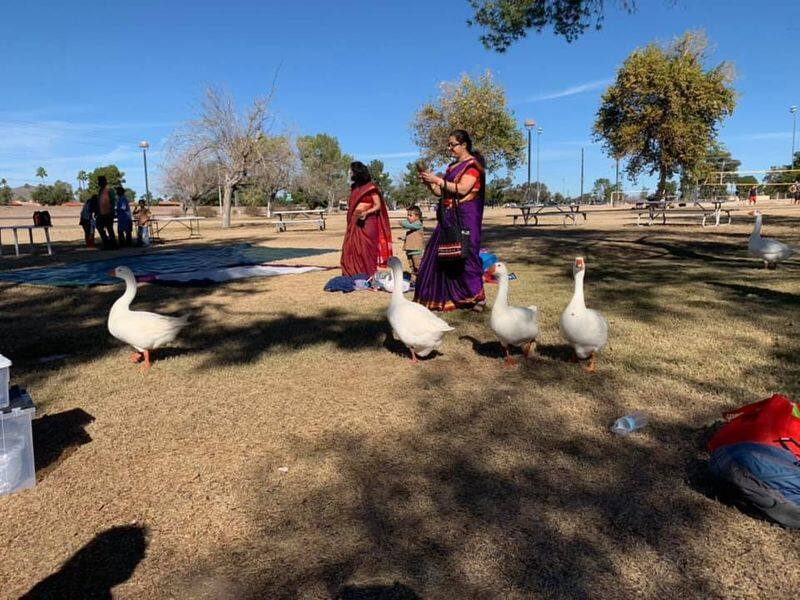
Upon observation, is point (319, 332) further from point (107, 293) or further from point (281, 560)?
point (107, 293)

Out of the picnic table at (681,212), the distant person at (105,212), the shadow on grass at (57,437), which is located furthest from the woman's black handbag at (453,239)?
the picnic table at (681,212)

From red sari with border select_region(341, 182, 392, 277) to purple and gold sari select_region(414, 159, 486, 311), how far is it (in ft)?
8.10

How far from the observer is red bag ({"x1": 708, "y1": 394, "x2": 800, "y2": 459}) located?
2.49m

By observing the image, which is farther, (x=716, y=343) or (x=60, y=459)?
(x=716, y=343)

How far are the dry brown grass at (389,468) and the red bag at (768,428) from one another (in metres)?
0.25

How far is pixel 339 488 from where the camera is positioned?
9.02 ft

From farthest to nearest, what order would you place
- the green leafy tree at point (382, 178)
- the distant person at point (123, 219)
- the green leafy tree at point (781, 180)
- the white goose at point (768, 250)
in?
1. the green leafy tree at point (382, 178)
2. the green leafy tree at point (781, 180)
3. the distant person at point (123, 219)
4. the white goose at point (768, 250)

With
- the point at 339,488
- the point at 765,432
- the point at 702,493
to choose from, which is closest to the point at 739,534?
the point at 702,493

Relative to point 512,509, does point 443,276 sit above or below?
above

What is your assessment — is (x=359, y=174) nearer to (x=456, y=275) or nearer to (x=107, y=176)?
(x=456, y=275)

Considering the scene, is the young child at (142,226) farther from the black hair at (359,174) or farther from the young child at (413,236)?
the young child at (413,236)

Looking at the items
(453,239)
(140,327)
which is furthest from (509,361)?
(140,327)

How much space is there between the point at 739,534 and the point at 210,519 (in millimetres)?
2336

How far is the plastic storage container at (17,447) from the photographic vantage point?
8.61ft
